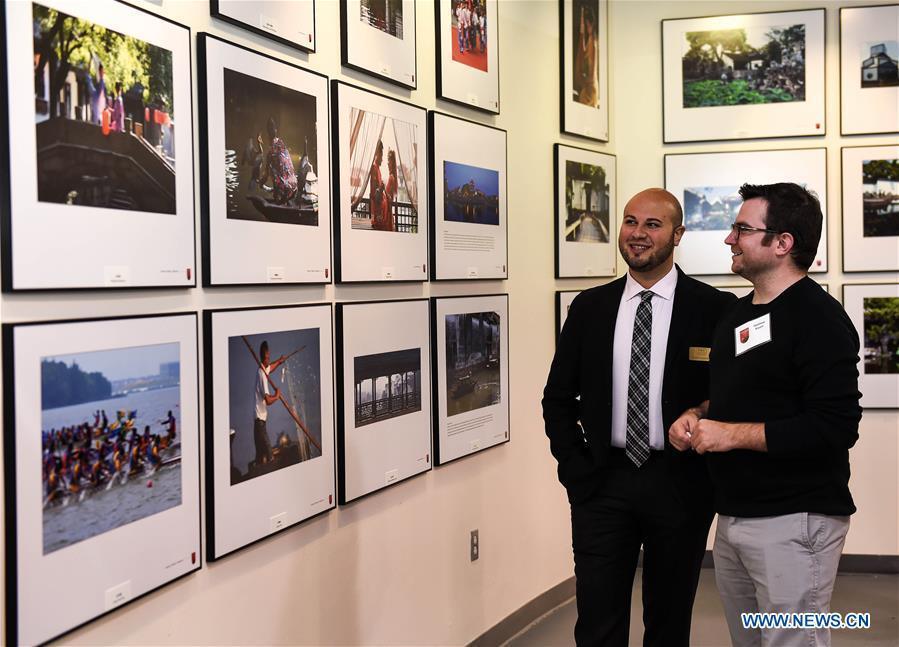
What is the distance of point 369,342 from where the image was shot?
326 centimetres

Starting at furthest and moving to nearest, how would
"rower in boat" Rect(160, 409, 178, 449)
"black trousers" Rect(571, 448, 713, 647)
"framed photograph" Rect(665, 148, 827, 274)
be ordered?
"framed photograph" Rect(665, 148, 827, 274)
"black trousers" Rect(571, 448, 713, 647)
"rower in boat" Rect(160, 409, 178, 449)

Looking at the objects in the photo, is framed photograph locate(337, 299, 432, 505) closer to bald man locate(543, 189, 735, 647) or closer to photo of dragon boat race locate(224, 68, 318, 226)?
photo of dragon boat race locate(224, 68, 318, 226)

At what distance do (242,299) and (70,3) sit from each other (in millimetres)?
957

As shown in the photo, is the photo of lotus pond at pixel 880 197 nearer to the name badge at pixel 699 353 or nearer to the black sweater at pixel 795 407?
the name badge at pixel 699 353

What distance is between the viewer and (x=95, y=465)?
2072mm

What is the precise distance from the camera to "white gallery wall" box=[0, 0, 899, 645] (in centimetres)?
249

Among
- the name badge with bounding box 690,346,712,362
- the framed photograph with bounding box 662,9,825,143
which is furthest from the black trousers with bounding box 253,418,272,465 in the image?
the framed photograph with bounding box 662,9,825,143

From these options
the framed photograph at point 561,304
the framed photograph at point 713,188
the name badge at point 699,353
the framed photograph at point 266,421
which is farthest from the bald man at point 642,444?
the framed photograph at point 713,188

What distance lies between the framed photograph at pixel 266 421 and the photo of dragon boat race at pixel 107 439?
185 millimetres

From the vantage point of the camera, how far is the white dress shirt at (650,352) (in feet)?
10.2

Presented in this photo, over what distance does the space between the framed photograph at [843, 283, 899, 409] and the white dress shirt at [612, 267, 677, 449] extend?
2623 mm

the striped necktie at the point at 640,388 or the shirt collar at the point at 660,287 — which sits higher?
the shirt collar at the point at 660,287

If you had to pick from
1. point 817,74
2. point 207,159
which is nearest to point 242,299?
point 207,159

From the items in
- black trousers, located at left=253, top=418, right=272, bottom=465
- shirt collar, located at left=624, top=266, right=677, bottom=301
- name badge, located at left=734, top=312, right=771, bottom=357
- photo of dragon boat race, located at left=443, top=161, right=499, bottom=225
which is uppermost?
photo of dragon boat race, located at left=443, top=161, right=499, bottom=225
